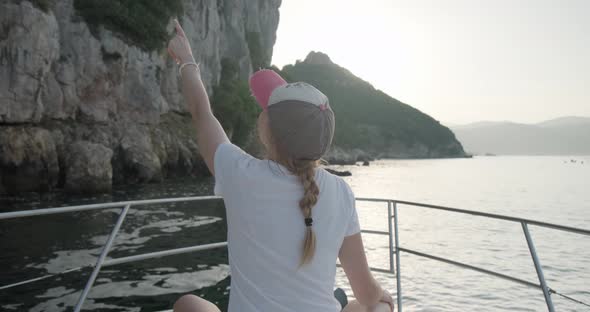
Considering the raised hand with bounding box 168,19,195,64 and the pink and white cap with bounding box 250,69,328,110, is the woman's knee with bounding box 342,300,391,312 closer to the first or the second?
the pink and white cap with bounding box 250,69,328,110

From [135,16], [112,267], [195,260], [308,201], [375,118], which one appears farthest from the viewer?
[375,118]

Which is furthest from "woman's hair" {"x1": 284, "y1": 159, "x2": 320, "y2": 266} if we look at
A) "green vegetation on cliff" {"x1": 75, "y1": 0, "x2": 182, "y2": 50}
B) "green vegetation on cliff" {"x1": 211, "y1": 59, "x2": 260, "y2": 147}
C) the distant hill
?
the distant hill

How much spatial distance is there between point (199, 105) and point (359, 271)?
2.54 ft

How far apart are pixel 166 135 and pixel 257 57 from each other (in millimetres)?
30351

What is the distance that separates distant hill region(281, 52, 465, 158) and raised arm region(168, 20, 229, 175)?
381ft

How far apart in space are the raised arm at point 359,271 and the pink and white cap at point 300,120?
31cm

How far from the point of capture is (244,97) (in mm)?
45688

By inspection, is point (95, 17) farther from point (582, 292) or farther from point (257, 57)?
point (257, 57)

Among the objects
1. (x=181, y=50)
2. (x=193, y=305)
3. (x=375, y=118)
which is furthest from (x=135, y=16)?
(x=375, y=118)

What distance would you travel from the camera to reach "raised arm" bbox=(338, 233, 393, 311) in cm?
133

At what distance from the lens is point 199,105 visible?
4.83 ft

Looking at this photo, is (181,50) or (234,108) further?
(234,108)

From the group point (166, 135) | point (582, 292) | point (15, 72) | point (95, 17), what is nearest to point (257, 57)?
point (166, 135)

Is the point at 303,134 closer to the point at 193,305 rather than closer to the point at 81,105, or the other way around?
the point at 193,305
